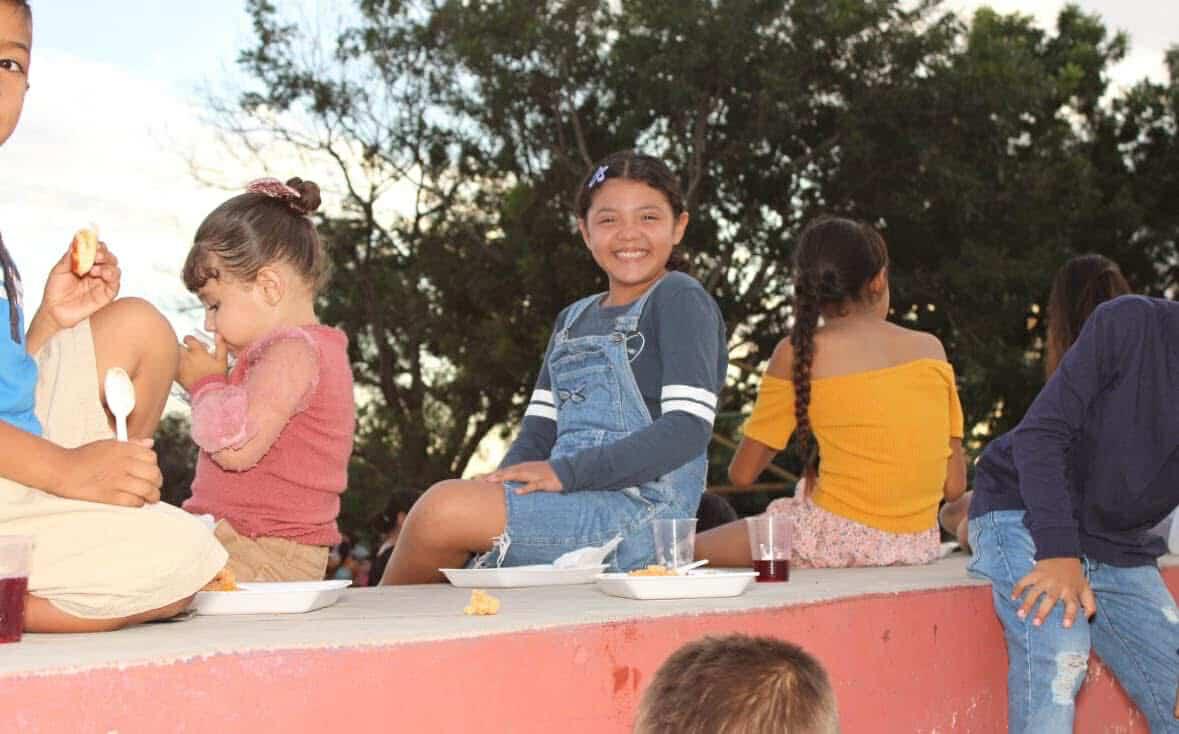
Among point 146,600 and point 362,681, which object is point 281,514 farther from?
point 362,681

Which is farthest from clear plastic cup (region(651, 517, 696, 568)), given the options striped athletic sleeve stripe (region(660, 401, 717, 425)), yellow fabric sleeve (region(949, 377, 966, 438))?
yellow fabric sleeve (region(949, 377, 966, 438))

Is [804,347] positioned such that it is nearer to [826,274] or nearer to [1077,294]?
[826,274]

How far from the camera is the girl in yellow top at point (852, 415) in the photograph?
4.57 meters

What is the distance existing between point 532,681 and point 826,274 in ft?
8.38

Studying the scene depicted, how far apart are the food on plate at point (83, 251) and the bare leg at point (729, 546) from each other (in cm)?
223

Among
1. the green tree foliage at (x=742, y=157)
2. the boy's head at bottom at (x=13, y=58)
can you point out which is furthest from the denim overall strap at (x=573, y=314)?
the green tree foliage at (x=742, y=157)

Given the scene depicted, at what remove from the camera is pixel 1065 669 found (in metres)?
3.30

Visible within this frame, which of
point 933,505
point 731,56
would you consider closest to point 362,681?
point 933,505

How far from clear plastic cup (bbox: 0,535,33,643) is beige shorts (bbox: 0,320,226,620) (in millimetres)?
69

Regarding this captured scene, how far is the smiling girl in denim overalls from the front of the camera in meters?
3.72

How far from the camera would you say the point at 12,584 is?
A: 2096mm

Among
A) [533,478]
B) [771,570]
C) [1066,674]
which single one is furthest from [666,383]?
[1066,674]

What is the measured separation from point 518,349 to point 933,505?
15.6 metres

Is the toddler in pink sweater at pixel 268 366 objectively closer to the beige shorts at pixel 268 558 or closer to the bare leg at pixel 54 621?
the beige shorts at pixel 268 558
